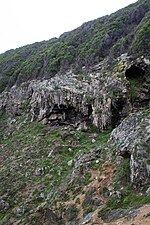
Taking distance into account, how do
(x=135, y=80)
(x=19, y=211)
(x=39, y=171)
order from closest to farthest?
(x=19, y=211) < (x=39, y=171) < (x=135, y=80)

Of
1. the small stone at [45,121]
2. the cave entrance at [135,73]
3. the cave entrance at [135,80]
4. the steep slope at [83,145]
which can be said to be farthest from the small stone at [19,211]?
the cave entrance at [135,73]

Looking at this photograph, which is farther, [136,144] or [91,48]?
[91,48]

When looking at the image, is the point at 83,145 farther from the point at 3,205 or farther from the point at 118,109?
the point at 3,205

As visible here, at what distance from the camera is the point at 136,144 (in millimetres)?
22281

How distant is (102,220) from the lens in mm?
19266

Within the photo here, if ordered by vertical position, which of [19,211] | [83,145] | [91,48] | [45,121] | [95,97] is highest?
[91,48]

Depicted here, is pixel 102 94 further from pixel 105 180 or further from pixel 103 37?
pixel 103 37

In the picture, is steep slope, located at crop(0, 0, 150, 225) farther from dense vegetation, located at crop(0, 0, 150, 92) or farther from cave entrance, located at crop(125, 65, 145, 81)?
dense vegetation, located at crop(0, 0, 150, 92)

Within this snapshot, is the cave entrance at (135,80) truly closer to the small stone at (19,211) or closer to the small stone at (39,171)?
the small stone at (39,171)

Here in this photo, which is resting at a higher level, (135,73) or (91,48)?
(91,48)

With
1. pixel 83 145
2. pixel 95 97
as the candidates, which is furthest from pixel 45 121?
pixel 83 145

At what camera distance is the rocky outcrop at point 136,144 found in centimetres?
2045

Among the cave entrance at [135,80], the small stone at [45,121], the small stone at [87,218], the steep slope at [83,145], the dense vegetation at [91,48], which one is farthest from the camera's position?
the dense vegetation at [91,48]

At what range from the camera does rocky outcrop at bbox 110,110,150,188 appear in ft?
67.1
